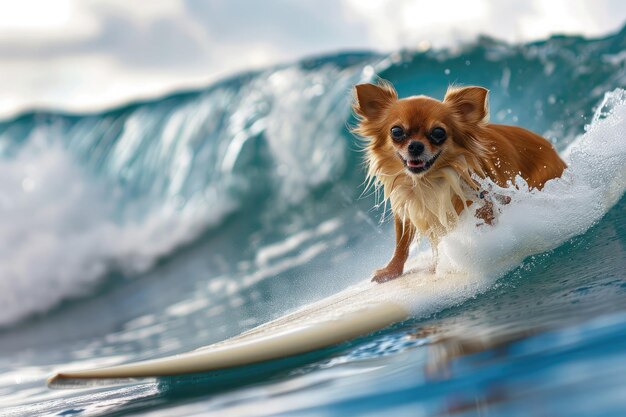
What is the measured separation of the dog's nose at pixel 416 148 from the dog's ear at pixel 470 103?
23 cm

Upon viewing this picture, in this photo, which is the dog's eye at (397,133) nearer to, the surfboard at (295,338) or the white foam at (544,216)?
the white foam at (544,216)

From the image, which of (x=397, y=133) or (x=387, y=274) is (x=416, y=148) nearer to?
(x=397, y=133)

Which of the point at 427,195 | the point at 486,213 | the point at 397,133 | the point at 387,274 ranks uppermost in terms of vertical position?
the point at 397,133

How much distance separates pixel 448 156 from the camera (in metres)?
2.99

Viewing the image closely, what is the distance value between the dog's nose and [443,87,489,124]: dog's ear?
0.23 m

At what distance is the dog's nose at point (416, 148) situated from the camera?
289 centimetres

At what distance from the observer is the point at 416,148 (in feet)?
9.51

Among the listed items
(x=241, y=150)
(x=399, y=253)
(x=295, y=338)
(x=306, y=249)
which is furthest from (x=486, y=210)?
(x=241, y=150)

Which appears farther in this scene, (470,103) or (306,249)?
(306,249)

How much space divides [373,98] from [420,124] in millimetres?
290

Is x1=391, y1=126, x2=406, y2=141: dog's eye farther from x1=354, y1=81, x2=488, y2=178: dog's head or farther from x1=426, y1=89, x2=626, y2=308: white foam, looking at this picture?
x1=426, y1=89, x2=626, y2=308: white foam

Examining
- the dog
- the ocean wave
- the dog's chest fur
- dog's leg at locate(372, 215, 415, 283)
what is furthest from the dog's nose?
the ocean wave

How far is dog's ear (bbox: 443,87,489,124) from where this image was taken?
2.99 meters

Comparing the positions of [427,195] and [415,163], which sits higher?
[415,163]
